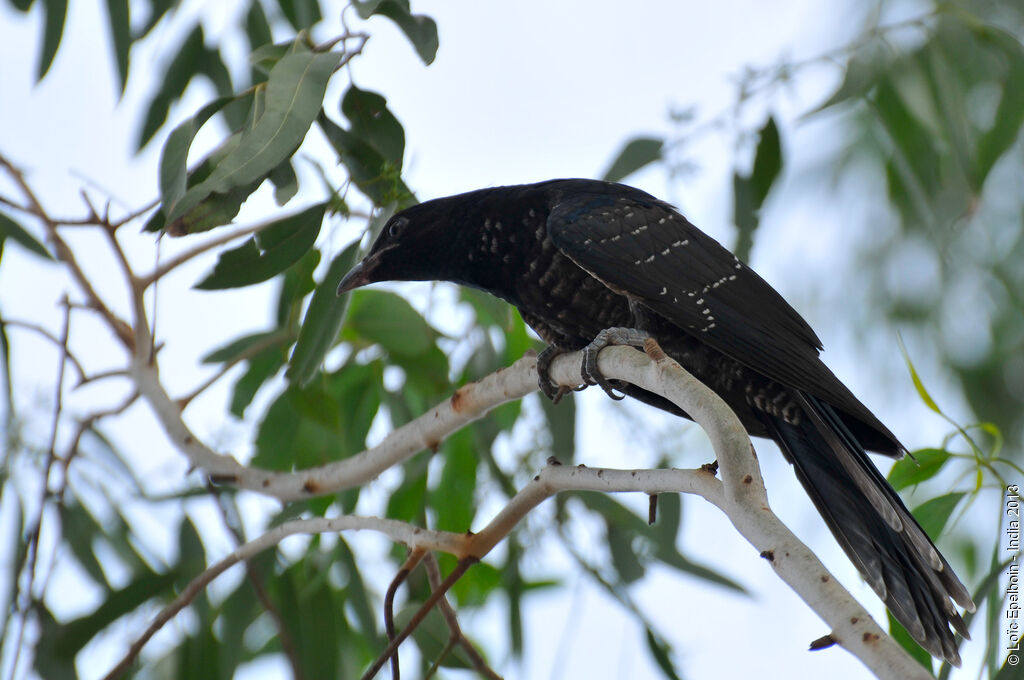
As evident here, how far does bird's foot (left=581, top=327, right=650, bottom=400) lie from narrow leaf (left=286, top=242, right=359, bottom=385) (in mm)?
405

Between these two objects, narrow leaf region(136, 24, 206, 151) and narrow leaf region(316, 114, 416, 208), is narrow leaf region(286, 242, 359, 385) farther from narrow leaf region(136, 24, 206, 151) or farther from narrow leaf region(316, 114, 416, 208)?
narrow leaf region(136, 24, 206, 151)

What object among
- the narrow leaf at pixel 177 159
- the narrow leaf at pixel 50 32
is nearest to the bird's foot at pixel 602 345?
the narrow leaf at pixel 177 159

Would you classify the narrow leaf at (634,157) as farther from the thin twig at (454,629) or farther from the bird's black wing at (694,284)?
the thin twig at (454,629)

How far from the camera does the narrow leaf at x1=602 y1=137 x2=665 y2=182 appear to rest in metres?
2.21

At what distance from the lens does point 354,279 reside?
1.96 metres

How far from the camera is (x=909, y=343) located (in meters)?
3.37

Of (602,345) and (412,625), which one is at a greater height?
(602,345)

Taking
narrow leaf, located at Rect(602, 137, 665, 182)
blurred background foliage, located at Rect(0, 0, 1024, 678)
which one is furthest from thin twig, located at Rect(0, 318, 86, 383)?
narrow leaf, located at Rect(602, 137, 665, 182)

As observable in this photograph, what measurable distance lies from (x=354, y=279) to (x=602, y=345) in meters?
0.54

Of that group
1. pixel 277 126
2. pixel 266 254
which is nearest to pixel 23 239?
pixel 266 254

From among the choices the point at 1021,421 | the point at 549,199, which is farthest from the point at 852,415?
the point at 1021,421

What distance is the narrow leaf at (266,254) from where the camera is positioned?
1.77 metres

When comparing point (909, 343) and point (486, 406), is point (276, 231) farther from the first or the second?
point (909, 343)

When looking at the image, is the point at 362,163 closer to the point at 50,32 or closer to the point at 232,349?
the point at 232,349
